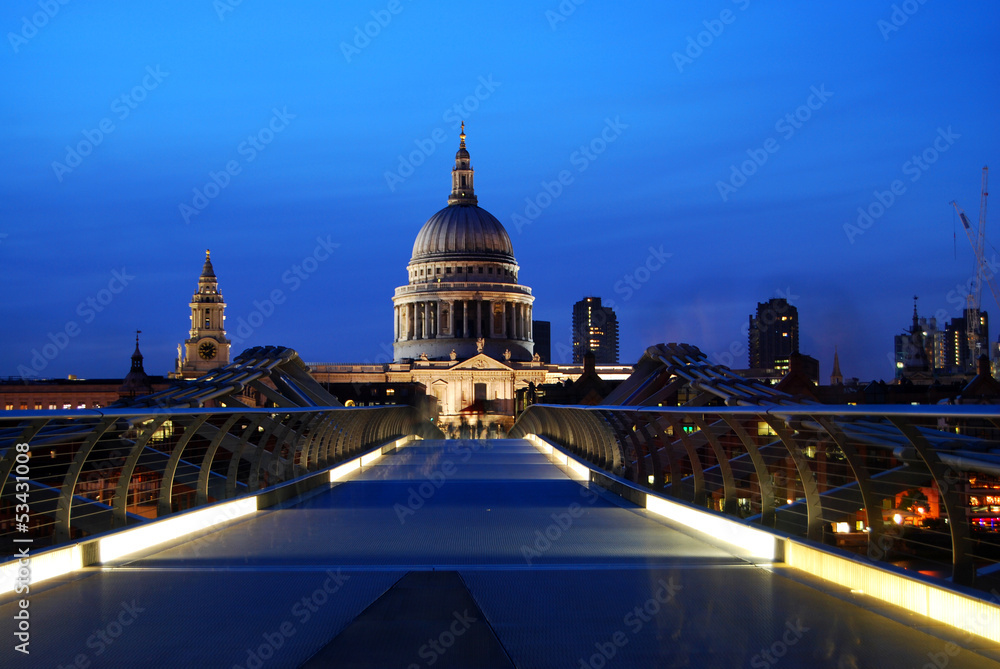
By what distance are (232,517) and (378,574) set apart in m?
5.48

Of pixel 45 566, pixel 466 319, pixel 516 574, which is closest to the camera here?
pixel 45 566

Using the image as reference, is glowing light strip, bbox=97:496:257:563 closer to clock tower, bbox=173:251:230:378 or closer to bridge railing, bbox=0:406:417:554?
bridge railing, bbox=0:406:417:554

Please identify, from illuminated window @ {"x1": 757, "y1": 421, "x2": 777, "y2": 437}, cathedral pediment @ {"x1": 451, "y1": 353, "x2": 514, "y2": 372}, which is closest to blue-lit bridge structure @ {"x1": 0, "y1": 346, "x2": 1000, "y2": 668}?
illuminated window @ {"x1": 757, "y1": 421, "x2": 777, "y2": 437}

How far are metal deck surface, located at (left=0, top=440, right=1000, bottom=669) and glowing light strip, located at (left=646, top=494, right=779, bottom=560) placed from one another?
27 centimetres

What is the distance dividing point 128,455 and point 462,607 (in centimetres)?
500

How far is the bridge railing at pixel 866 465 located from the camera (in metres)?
7.74

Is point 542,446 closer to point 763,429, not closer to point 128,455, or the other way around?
point 763,429

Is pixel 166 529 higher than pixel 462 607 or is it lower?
higher

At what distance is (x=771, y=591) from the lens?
9.17m

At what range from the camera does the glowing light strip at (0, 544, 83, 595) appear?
29.8 ft

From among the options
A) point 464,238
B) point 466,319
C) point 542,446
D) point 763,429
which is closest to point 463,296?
Result: point 466,319

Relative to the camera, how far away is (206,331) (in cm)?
17262

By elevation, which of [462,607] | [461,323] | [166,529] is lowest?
[462,607]

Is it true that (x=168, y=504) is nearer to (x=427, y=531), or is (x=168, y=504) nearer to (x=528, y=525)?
(x=427, y=531)
